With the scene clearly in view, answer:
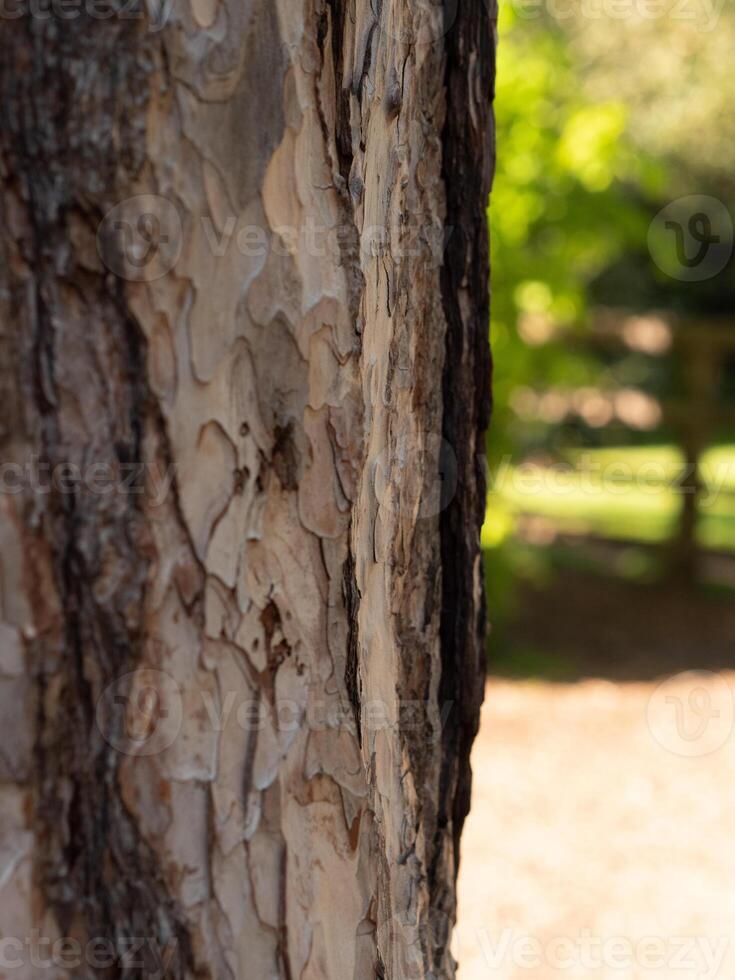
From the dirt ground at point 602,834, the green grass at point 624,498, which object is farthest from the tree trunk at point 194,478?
the green grass at point 624,498

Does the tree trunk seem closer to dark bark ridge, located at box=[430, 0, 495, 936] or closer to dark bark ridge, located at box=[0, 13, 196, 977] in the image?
dark bark ridge, located at box=[0, 13, 196, 977]

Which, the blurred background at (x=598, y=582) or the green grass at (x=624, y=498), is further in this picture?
the green grass at (x=624, y=498)

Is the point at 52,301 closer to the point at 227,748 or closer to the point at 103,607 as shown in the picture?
the point at 103,607

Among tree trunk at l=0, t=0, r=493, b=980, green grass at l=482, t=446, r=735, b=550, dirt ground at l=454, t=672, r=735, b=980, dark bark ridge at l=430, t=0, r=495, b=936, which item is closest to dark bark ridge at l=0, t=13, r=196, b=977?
tree trunk at l=0, t=0, r=493, b=980

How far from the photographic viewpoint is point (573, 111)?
6273 millimetres

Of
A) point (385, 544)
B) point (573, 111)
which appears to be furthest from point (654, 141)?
point (385, 544)

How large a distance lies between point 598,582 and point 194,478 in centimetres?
727

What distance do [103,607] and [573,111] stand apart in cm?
590

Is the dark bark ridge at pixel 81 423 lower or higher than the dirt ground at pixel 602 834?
higher

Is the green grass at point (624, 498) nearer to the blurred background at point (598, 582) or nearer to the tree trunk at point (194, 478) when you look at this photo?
the blurred background at point (598, 582)

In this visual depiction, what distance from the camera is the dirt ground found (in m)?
3.29

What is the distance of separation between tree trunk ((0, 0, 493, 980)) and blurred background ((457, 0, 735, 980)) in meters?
2.32

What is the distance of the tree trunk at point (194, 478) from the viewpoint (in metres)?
1.04

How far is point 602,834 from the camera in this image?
4.04m
